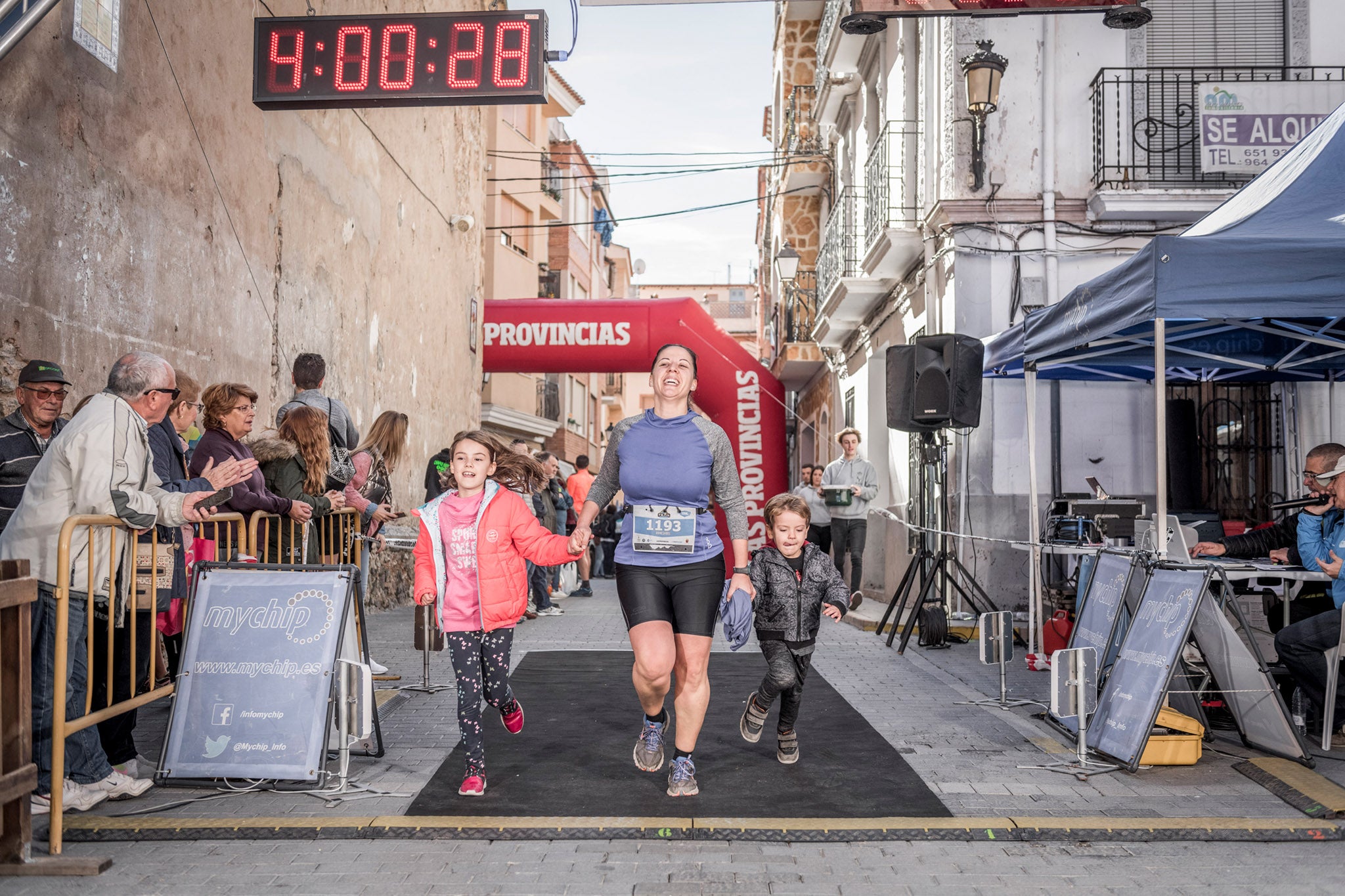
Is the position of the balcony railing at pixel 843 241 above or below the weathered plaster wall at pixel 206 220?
above

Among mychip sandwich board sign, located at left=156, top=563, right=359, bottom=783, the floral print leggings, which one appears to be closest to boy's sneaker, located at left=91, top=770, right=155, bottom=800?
mychip sandwich board sign, located at left=156, top=563, right=359, bottom=783

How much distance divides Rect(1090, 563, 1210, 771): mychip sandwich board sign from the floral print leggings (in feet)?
9.65

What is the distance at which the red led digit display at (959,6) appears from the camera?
7344 mm

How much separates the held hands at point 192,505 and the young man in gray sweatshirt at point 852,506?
9243 mm

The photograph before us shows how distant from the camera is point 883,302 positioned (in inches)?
652

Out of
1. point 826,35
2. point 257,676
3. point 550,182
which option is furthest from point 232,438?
point 550,182

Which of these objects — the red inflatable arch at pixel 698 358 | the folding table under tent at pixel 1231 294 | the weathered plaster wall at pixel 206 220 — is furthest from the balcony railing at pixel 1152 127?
the weathered plaster wall at pixel 206 220

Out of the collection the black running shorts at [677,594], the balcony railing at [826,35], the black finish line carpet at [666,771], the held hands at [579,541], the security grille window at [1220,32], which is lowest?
the black finish line carpet at [666,771]

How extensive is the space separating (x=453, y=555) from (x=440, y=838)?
1.24 m

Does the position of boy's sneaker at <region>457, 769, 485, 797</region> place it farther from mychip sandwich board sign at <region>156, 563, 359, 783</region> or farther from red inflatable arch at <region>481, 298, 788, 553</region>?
red inflatable arch at <region>481, 298, 788, 553</region>

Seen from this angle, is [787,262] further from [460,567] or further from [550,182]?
[460,567]

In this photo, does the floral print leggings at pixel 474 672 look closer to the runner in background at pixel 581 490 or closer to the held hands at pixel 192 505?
the held hands at pixel 192 505

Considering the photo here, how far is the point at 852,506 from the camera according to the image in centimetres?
1366

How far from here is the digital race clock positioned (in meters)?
8.44
